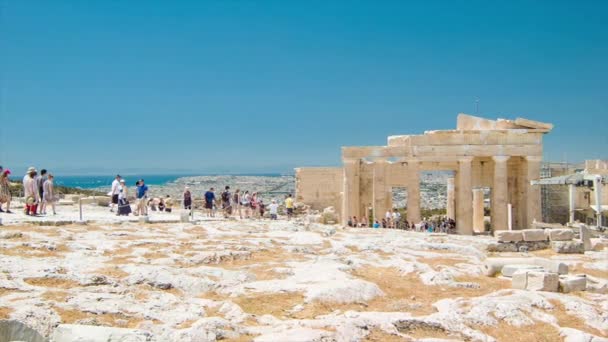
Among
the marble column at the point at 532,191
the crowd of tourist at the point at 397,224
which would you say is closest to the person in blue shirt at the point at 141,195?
the crowd of tourist at the point at 397,224

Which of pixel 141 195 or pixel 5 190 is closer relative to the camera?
pixel 5 190

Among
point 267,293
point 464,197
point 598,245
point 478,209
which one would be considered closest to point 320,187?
point 478,209

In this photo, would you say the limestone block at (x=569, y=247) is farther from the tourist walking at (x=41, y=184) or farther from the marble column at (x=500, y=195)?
the tourist walking at (x=41, y=184)

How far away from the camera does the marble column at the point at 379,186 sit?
113ft

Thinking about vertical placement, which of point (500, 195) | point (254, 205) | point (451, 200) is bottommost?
point (451, 200)

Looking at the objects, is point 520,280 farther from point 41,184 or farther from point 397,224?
point 397,224

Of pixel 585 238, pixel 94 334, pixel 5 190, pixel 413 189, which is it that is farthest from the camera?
pixel 413 189

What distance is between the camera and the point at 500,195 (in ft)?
111

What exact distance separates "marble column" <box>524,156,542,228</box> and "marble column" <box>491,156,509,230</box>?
1.23m

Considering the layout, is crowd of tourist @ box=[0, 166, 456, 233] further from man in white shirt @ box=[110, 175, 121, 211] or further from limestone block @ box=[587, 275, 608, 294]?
limestone block @ box=[587, 275, 608, 294]

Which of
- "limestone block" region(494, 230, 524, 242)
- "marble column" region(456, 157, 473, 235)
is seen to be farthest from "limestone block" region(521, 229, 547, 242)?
"marble column" region(456, 157, 473, 235)

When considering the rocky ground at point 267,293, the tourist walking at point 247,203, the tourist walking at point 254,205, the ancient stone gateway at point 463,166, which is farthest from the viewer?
the ancient stone gateway at point 463,166

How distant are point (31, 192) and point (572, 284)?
57.9 feet

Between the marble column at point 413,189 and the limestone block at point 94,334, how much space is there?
2675cm
